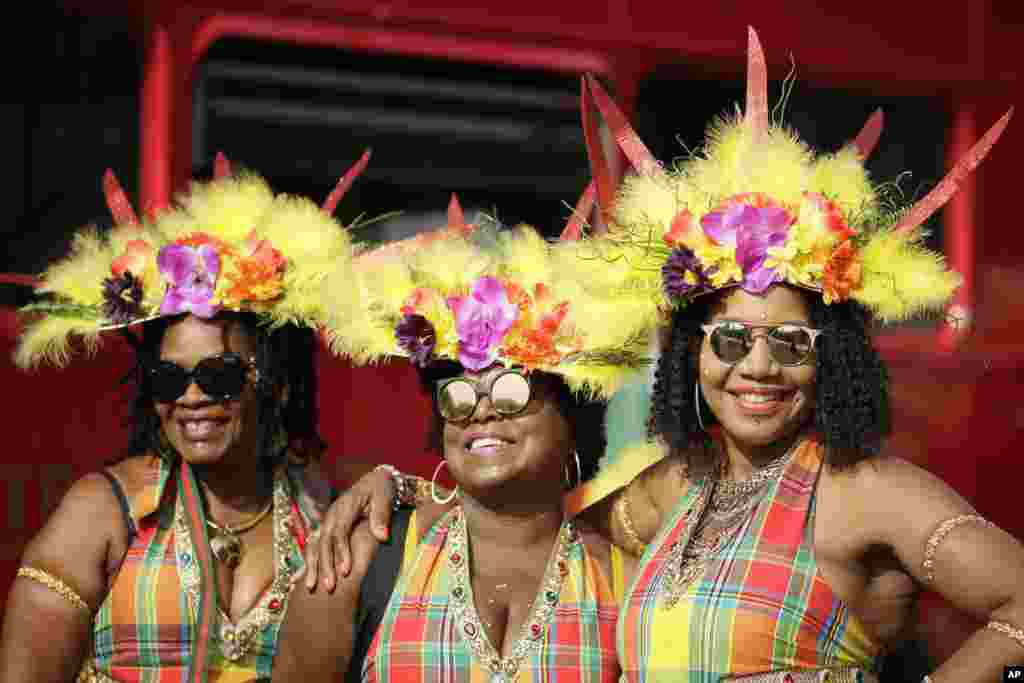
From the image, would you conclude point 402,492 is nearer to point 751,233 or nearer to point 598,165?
point 598,165

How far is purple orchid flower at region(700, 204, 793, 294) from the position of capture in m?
3.42

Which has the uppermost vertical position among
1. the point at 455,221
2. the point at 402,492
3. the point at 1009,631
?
the point at 455,221

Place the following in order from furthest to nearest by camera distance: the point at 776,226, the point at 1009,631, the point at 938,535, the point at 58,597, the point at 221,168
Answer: the point at 221,168
the point at 58,597
the point at 776,226
the point at 938,535
the point at 1009,631

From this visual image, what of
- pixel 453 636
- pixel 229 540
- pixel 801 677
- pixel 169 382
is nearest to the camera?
pixel 801 677

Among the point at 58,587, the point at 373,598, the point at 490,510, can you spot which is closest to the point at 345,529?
the point at 373,598

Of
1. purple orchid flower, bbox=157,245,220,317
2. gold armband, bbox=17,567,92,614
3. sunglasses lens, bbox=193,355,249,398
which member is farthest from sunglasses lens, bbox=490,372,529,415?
gold armband, bbox=17,567,92,614

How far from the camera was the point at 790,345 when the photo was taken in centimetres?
345

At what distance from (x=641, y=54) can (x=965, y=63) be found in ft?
4.71

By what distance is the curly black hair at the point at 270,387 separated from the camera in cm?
433

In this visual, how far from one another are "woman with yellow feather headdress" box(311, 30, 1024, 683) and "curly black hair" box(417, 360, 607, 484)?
244 mm

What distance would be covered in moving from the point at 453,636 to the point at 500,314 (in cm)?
79

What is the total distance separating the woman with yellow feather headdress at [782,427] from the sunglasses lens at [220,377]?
609 millimetres

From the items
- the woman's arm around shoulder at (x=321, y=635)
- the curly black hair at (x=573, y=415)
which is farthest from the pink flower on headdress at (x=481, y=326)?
the woman's arm around shoulder at (x=321, y=635)

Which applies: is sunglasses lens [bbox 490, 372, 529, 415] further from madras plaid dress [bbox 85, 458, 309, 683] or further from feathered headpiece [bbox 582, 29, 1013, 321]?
madras plaid dress [bbox 85, 458, 309, 683]
